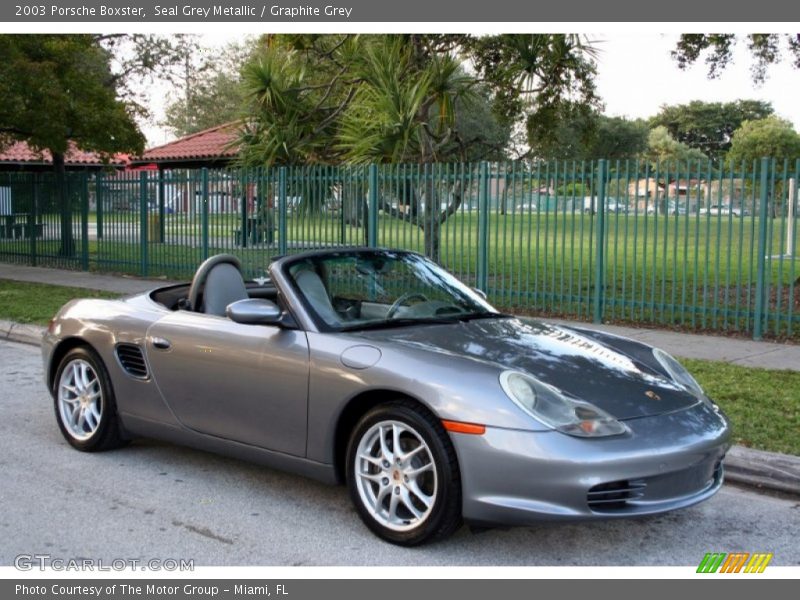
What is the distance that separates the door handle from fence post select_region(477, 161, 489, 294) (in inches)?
316

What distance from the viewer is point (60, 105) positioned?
18.0 meters

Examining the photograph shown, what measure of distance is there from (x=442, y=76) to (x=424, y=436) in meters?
10.8

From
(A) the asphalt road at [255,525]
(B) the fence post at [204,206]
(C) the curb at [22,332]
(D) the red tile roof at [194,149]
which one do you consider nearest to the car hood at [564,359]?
(A) the asphalt road at [255,525]

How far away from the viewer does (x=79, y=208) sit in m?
20.0

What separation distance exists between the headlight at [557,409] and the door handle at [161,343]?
2.22 meters

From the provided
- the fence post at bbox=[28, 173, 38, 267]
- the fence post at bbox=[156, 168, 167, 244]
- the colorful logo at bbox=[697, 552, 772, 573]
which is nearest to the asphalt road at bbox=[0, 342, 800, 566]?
the colorful logo at bbox=[697, 552, 772, 573]

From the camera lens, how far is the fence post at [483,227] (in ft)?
42.9

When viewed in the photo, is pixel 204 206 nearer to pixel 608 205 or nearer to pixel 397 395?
pixel 608 205

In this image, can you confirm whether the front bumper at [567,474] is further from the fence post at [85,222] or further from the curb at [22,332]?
the fence post at [85,222]

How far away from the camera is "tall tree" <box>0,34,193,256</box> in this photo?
56.8ft

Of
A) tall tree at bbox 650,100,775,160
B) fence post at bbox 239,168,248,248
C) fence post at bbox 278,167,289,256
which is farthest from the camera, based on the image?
tall tree at bbox 650,100,775,160

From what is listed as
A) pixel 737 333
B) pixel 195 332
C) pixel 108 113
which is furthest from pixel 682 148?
pixel 195 332

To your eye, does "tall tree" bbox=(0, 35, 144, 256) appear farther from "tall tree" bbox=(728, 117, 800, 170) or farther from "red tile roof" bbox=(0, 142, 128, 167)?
"tall tree" bbox=(728, 117, 800, 170)

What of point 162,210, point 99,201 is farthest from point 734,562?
point 99,201
